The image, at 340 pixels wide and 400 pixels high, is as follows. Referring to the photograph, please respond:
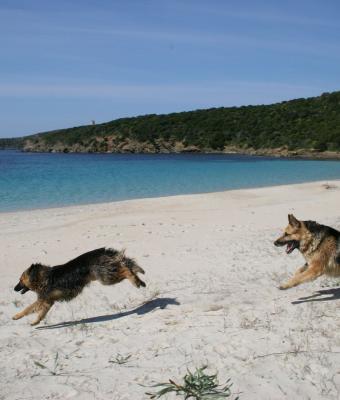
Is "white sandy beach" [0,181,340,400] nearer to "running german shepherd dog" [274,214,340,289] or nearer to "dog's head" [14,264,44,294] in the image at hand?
"running german shepherd dog" [274,214,340,289]

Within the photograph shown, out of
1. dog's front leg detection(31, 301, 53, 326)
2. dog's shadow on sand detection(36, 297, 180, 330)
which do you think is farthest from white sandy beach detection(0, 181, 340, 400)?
dog's front leg detection(31, 301, 53, 326)

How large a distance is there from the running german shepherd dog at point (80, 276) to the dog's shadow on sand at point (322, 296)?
220 centimetres

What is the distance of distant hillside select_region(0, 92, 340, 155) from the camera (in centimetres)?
7025

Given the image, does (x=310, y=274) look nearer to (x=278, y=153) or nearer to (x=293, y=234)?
(x=293, y=234)

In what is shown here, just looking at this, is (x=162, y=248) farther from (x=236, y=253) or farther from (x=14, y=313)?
(x=14, y=313)

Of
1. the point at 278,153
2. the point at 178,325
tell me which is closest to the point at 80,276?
the point at 178,325

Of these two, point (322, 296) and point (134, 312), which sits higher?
point (322, 296)

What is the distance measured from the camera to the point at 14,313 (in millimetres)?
7117

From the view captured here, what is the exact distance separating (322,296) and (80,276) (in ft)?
10.8

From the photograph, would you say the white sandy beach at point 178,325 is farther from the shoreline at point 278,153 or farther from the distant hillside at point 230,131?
the distant hillside at point 230,131

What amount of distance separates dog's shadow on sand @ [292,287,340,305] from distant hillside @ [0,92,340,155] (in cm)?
6075

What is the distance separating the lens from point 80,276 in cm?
655

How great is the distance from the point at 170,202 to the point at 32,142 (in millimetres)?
107822

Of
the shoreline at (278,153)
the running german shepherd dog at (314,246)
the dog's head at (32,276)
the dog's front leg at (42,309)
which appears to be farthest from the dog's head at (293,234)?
the shoreline at (278,153)
